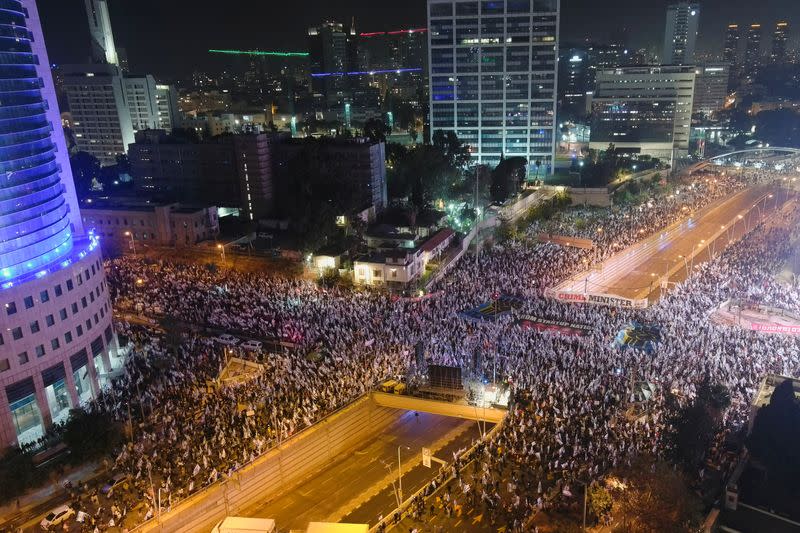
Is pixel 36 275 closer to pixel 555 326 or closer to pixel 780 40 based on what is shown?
pixel 555 326

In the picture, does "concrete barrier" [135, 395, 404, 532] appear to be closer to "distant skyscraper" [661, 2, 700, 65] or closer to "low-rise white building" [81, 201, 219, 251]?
"low-rise white building" [81, 201, 219, 251]

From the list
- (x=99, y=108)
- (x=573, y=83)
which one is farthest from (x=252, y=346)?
(x=573, y=83)

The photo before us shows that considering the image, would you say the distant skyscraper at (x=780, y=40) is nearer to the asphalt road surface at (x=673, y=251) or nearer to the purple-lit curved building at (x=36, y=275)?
the asphalt road surface at (x=673, y=251)

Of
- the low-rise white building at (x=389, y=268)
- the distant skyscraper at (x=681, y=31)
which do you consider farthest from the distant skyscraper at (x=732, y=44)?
the low-rise white building at (x=389, y=268)

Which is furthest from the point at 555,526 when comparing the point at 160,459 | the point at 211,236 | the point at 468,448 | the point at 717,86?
the point at 717,86

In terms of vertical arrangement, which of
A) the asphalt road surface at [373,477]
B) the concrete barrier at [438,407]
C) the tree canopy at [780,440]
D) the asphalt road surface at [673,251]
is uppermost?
the tree canopy at [780,440]

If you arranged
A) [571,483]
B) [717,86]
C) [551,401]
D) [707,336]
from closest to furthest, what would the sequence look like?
[571,483]
[551,401]
[707,336]
[717,86]

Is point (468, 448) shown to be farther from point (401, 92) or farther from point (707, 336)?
point (401, 92)
